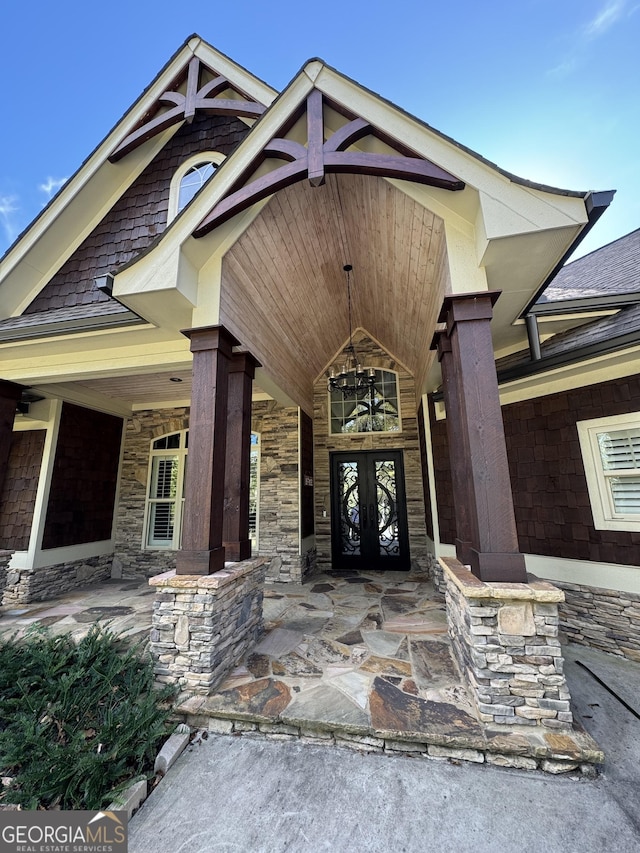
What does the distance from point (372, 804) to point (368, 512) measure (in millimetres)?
4887

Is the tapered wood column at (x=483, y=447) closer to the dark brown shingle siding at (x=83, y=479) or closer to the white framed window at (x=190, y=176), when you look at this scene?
the white framed window at (x=190, y=176)

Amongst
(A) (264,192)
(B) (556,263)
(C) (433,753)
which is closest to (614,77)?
(B) (556,263)

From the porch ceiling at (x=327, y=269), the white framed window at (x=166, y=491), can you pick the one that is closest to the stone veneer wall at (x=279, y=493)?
the porch ceiling at (x=327, y=269)

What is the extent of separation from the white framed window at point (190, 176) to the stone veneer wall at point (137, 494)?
3509 mm

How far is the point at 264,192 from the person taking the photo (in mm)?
3039

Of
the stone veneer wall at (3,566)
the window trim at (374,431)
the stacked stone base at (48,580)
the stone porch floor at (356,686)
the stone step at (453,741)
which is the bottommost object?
the stone step at (453,741)

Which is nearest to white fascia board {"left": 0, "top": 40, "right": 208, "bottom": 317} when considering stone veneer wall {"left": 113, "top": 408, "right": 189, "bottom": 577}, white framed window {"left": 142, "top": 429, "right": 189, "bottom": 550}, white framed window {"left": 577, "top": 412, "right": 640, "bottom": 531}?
stone veneer wall {"left": 113, "top": 408, "right": 189, "bottom": 577}

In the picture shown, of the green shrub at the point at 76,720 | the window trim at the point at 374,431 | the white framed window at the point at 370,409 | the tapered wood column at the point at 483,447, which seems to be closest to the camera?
the green shrub at the point at 76,720

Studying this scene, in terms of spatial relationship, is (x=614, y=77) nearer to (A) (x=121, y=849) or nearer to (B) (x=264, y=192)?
(B) (x=264, y=192)

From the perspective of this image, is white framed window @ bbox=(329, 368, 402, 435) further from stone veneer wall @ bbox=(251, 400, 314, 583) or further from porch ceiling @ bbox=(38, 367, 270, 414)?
porch ceiling @ bbox=(38, 367, 270, 414)

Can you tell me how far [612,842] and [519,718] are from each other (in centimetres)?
61

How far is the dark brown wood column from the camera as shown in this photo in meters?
4.47

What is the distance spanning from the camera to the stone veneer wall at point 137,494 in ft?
20.7

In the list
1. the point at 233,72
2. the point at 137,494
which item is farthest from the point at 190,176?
the point at 137,494
